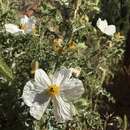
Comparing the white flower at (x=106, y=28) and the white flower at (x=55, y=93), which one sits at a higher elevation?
the white flower at (x=106, y=28)

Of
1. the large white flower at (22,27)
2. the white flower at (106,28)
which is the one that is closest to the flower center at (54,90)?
the large white flower at (22,27)

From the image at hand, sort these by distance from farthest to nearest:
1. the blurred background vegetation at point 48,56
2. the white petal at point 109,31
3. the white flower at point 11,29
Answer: the white petal at point 109,31 < the white flower at point 11,29 < the blurred background vegetation at point 48,56

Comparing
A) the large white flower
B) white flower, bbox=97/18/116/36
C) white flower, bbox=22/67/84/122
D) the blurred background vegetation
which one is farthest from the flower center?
white flower, bbox=97/18/116/36

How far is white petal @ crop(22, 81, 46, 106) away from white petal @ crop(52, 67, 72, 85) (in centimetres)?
6

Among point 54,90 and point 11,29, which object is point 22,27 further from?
point 54,90

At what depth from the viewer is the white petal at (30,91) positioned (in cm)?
228

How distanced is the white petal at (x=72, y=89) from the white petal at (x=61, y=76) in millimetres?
18

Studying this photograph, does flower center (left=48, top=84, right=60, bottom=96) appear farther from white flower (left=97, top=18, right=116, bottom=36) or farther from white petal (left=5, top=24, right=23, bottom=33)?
white flower (left=97, top=18, right=116, bottom=36)

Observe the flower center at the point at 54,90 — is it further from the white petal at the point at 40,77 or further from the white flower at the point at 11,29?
the white flower at the point at 11,29

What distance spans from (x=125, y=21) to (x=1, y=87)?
145 inches

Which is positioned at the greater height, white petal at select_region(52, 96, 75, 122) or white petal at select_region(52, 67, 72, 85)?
white petal at select_region(52, 67, 72, 85)

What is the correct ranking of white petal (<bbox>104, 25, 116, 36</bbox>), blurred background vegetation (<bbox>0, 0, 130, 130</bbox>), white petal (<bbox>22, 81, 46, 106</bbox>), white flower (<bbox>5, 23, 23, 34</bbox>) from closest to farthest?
1. white petal (<bbox>22, 81, 46, 106</bbox>)
2. blurred background vegetation (<bbox>0, 0, 130, 130</bbox>)
3. white flower (<bbox>5, 23, 23, 34</bbox>)
4. white petal (<bbox>104, 25, 116, 36</bbox>)

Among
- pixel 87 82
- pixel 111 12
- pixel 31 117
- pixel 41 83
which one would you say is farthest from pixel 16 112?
pixel 111 12

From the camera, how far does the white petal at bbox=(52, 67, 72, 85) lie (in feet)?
7.58
